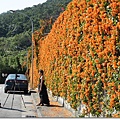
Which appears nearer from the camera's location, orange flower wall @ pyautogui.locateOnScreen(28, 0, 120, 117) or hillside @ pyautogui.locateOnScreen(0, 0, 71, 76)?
orange flower wall @ pyautogui.locateOnScreen(28, 0, 120, 117)

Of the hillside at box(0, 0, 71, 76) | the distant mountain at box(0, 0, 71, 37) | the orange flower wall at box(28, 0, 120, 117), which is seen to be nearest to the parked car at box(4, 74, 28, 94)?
the hillside at box(0, 0, 71, 76)

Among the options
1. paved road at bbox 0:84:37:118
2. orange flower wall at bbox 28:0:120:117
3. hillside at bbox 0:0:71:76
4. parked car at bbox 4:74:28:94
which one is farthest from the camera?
hillside at bbox 0:0:71:76

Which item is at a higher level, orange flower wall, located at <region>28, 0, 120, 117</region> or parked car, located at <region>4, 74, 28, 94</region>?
orange flower wall, located at <region>28, 0, 120, 117</region>

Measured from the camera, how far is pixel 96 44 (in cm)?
660

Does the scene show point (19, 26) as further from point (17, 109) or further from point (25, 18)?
point (17, 109)

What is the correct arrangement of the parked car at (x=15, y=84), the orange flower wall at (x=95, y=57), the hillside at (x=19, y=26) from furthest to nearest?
the hillside at (x=19, y=26) → the parked car at (x=15, y=84) → the orange flower wall at (x=95, y=57)

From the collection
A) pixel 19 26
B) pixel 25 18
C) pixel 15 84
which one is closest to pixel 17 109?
pixel 15 84

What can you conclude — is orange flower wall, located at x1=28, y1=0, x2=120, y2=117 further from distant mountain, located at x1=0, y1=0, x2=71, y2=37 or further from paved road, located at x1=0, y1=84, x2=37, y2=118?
distant mountain, located at x1=0, y1=0, x2=71, y2=37

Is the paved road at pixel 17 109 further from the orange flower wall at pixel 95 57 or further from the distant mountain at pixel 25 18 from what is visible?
the distant mountain at pixel 25 18

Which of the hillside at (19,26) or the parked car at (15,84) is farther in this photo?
the hillside at (19,26)

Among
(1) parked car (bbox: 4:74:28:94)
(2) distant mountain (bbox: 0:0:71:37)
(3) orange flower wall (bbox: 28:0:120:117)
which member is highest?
(2) distant mountain (bbox: 0:0:71:37)

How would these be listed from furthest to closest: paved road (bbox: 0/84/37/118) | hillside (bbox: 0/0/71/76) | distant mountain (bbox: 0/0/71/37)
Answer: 1. hillside (bbox: 0/0/71/76)
2. distant mountain (bbox: 0/0/71/37)
3. paved road (bbox: 0/84/37/118)

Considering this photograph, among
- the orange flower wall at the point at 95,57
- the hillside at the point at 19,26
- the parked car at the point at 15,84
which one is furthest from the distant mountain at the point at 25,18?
the orange flower wall at the point at 95,57

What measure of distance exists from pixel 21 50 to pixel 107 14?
42.6 metres
